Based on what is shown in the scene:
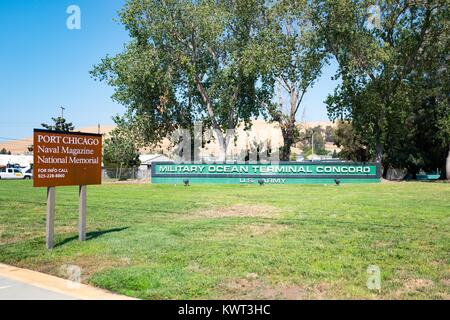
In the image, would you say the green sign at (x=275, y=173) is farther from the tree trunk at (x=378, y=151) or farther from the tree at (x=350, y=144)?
the tree at (x=350, y=144)

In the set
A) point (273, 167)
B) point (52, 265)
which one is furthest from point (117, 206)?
point (273, 167)

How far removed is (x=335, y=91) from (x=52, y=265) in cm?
3749

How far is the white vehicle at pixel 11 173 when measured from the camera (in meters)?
59.4

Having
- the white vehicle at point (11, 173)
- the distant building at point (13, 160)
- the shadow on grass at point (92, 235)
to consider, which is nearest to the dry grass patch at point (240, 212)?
the shadow on grass at point (92, 235)

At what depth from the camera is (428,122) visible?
4719cm

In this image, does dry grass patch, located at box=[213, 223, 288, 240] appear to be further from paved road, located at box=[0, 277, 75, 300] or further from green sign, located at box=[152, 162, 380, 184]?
green sign, located at box=[152, 162, 380, 184]

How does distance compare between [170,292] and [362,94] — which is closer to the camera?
[170,292]

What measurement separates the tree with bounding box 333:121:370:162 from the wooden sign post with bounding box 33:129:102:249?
168 feet

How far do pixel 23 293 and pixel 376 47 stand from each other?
3490 cm

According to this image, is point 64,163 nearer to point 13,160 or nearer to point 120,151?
point 120,151

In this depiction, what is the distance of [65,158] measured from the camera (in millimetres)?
9758

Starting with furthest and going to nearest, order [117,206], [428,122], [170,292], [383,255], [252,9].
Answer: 1. [428,122]
2. [252,9]
3. [117,206]
4. [383,255]
5. [170,292]

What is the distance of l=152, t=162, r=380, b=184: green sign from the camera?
35.2 meters
